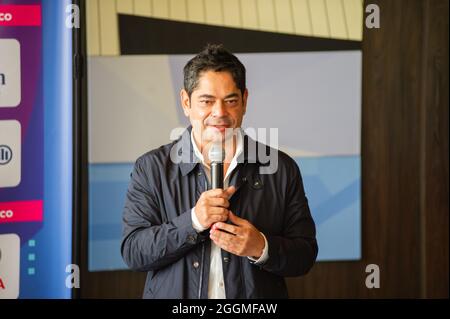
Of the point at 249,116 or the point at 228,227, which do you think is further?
the point at 249,116

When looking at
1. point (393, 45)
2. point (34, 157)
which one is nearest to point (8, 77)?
point (34, 157)

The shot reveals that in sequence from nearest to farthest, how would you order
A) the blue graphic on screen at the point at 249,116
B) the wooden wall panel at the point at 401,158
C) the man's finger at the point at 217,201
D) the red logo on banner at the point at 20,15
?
the man's finger at the point at 217,201 < the red logo on banner at the point at 20,15 < the blue graphic on screen at the point at 249,116 < the wooden wall panel at the point at 401,158

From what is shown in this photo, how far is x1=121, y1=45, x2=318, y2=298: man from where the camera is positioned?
155 centimetres

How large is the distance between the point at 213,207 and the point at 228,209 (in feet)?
0.32

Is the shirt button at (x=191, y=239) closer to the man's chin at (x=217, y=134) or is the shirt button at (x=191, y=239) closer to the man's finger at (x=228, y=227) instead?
the man's finger at (x=228, y=227)

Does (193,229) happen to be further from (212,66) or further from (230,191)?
(212,66)

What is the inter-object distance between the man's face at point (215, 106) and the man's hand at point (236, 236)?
0.94 feet

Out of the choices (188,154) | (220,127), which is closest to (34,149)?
(188,154)

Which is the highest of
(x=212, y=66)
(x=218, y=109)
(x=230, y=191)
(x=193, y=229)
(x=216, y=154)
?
(x=212, y=66)

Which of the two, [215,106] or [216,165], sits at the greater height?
[215,106]

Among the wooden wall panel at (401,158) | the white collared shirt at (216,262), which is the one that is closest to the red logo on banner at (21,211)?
the white collared shirt at (216,262)

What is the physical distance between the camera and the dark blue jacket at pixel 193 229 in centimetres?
156

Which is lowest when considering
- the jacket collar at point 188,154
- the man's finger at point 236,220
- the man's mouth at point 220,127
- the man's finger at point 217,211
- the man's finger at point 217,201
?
the man's finger at point 236,220

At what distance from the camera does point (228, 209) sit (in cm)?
157
